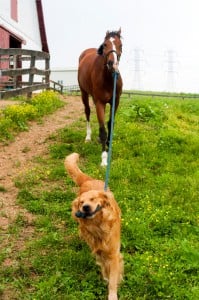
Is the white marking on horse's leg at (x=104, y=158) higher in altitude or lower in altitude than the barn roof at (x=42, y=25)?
lower

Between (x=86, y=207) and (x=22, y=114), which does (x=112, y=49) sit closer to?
(x=22, y=114)

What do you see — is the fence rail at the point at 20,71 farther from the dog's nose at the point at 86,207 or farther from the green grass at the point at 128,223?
the dog's nose at the point at 86,207

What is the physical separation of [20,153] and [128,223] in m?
4.28

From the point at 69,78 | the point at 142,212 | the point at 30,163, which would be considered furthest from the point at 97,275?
the point at 69,78

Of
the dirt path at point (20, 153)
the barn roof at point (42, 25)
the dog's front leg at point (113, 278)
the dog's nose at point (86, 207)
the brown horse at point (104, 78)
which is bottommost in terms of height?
the dog's front leg at point (113, 278)

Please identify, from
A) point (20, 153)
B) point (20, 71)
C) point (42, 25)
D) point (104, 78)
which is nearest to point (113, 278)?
point (104, 78)

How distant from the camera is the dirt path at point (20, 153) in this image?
7.03m

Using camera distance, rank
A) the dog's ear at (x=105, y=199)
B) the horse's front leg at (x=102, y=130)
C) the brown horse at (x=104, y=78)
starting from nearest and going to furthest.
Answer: the dog's ear at (x=105, y=199) → the brown horse at (x=104, y=78) → the horse's front leg at (x=102, y=130)

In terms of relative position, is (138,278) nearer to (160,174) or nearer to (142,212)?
(142,212)

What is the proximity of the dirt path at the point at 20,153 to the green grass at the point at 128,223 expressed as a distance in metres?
0.17

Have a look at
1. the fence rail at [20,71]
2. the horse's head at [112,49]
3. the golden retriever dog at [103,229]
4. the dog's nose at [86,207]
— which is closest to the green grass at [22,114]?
the fence rail at [20,71]

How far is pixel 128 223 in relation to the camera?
6504 millimetres

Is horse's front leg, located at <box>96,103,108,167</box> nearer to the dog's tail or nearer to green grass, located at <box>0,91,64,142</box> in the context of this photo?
green grass, located at <box>0,91,64,142</box>

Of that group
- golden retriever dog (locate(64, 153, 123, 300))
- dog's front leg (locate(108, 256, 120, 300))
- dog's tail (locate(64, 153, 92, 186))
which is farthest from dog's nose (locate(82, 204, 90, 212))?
dog's tail (locate(64, 153, 92, 186))
